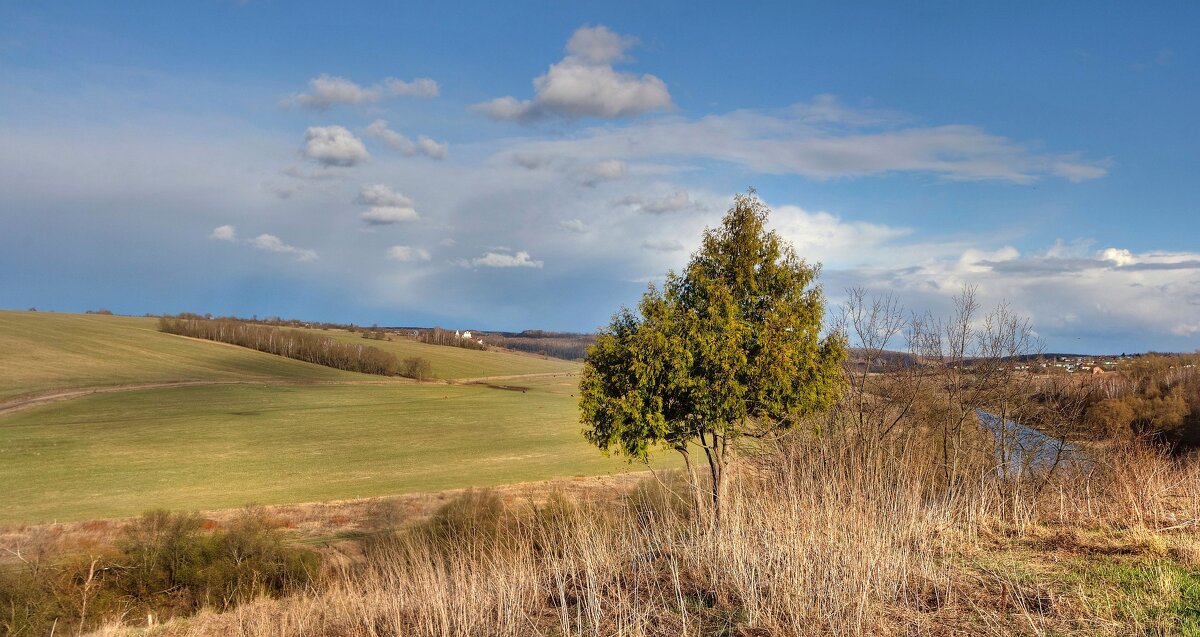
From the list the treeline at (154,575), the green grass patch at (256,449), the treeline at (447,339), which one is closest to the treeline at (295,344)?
the green grass patch at (256,449)

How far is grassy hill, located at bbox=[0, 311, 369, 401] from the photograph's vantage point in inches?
2808

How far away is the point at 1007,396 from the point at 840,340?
41.0 feet

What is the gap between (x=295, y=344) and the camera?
121m

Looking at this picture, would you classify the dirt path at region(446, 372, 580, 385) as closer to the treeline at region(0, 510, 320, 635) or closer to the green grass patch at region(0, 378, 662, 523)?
the green grass patch at region(0, 378, 662, 523)

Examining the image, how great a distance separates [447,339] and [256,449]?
115783 mm

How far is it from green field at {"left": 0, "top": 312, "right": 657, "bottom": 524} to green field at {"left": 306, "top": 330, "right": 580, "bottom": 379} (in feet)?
59.9

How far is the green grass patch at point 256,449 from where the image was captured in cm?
3925

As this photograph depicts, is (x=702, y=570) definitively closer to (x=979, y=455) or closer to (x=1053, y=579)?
(x=1053, y=579)

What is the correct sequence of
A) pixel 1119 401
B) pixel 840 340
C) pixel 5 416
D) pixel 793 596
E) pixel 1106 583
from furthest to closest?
pixel 5 416, pixel 1119 401, pixel 840 340, pixel 1106 583, pixel 793 596

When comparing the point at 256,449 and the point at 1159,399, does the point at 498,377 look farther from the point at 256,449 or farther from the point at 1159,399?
the point at 1159,399

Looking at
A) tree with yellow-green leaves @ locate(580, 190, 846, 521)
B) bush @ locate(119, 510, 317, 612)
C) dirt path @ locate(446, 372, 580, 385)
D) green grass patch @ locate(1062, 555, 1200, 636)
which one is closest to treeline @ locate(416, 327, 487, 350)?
dirt path @ locate(446, 372, 580, 385)

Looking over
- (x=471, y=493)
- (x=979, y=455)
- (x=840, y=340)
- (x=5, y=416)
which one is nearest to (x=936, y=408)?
(x=979, y=455)

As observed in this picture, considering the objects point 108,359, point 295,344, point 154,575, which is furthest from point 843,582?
point 295,344

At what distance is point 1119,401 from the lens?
1853 inches
